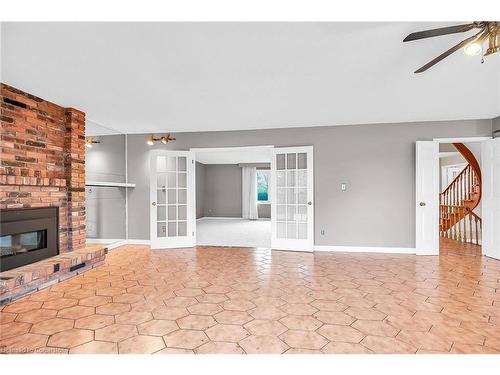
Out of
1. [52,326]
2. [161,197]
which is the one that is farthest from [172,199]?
[52,326]

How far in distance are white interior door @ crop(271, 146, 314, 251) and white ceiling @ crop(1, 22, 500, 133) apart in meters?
0.90

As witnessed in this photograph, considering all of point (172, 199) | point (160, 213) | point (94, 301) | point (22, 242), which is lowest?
point (94, 301)

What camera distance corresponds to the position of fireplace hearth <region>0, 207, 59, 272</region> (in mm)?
3189

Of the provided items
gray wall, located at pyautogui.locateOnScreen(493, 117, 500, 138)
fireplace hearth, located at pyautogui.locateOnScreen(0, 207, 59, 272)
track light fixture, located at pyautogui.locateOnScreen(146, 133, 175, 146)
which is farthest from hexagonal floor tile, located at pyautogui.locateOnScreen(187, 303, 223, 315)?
gray wall, located at pyautogui.locateOnScreen(493, 117, 500, 138)

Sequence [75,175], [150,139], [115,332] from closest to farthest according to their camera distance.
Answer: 1. [115,332]
2. [75,175]
3. [150,139]

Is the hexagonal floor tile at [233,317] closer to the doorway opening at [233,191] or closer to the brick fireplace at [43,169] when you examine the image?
the brick fireplace at [43,169]

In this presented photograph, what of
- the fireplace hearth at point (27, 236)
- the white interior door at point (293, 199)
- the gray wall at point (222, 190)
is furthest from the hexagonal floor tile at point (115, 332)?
Result: the gray wall at point (222, 190)

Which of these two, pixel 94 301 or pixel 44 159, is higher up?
pixel 44 159

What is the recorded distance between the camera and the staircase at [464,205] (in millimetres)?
5992

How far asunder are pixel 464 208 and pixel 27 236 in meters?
7.97

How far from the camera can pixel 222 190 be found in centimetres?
1154

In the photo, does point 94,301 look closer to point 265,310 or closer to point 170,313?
point 170,313

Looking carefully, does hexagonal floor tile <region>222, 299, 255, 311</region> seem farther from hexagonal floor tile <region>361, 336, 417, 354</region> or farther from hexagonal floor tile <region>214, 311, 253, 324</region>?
hexagonal floor tile <region>361, 336, 417, 354</region>
